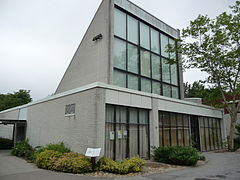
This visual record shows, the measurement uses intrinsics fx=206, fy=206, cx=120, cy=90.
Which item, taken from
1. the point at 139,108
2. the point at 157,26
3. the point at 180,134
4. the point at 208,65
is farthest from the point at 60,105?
the point at 208,65

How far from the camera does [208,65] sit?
20.7m

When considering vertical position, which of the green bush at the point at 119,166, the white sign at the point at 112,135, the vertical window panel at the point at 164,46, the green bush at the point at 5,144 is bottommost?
the green bush at the point at 5,144

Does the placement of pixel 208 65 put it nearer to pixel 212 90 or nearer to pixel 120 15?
pixel 212 90

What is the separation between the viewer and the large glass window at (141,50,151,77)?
59.2 ft

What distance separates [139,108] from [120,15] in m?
8.47

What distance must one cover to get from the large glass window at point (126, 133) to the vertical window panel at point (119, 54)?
14.1 feet

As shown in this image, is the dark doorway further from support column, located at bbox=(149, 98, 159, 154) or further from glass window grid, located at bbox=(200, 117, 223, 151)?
support column, located at bbox=(149, 98, 159, 154)

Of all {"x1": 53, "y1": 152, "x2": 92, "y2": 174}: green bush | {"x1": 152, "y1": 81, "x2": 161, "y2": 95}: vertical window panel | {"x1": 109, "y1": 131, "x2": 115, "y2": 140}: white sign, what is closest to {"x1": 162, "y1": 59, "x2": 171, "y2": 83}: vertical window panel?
{"x1": 152, "y1": 81, "x2": 161, "y2": 95}: vertical window panel

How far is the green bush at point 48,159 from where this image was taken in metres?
10.4

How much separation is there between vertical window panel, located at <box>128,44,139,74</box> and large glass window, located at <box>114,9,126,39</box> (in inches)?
47.9

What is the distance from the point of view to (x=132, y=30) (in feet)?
59.1

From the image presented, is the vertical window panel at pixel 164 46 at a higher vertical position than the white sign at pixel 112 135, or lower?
higher

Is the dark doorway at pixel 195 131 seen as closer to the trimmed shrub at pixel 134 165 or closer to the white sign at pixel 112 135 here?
the white sign at pixel 112 135

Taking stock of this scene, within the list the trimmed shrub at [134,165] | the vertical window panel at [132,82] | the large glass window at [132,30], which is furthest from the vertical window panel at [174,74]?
the trimmed shrub at [134,165]
